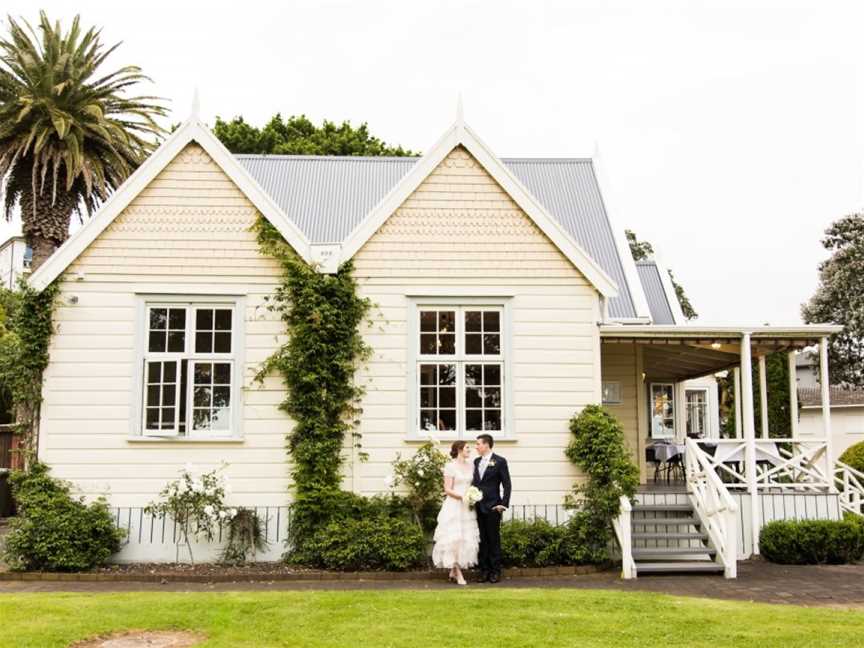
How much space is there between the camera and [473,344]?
45.0 feet

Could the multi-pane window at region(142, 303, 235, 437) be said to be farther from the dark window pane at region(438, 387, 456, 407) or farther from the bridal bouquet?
the bridal bouquet

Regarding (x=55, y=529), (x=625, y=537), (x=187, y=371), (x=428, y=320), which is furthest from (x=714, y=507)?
(x=55, y=529)

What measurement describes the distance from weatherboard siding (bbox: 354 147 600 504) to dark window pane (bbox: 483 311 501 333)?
254 mm

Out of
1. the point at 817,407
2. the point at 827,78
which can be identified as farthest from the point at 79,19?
the point at 817,407

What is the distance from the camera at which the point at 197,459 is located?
517 inches

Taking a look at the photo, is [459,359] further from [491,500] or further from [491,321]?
[491,500]

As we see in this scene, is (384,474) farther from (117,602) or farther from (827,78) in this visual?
(827,78)

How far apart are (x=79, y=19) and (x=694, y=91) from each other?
16061 mm

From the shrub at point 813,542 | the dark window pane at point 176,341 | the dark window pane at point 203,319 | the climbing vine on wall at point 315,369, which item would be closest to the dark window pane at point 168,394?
the dark window pane at point 176,341

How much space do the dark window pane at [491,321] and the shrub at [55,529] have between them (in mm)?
6101

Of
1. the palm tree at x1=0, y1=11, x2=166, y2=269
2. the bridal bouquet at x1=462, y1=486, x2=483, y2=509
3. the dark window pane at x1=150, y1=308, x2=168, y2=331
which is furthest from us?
the palm tree at x1=0, y1=11, x2=166, y2=269

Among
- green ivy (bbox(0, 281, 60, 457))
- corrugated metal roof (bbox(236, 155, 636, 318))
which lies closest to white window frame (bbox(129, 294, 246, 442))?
green ivy (bbox(0, 281, 60, 457))

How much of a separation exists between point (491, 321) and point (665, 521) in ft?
13.2

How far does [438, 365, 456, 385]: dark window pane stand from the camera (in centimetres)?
1362
